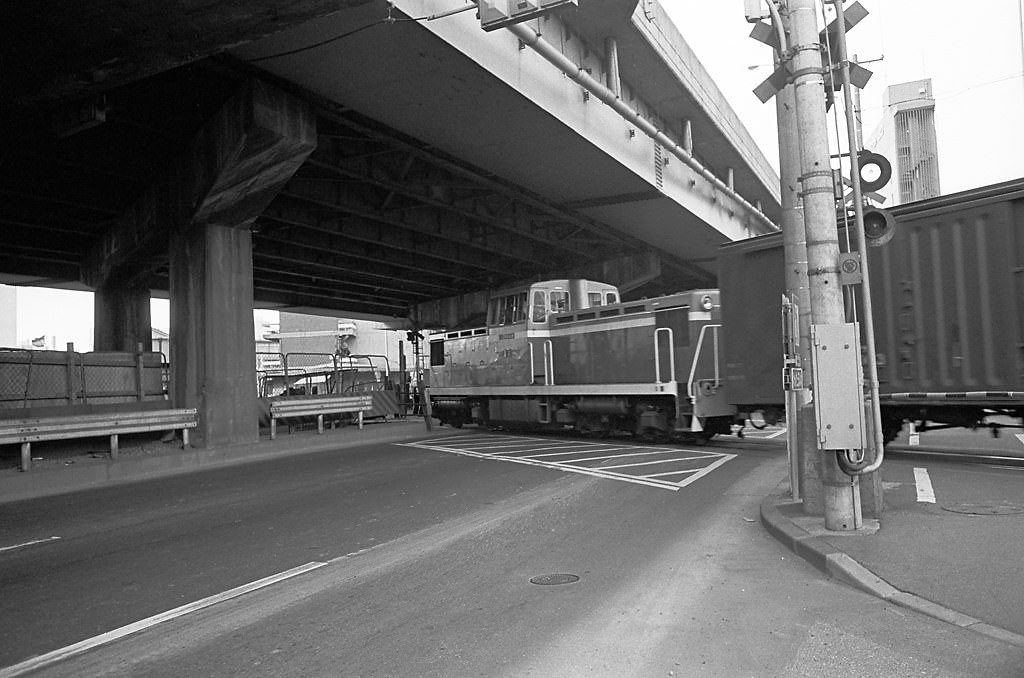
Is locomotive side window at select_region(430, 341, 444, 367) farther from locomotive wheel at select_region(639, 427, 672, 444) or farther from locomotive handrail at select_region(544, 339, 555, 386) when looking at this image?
locomotive wheel at select_region(639, 427, 672, 444)

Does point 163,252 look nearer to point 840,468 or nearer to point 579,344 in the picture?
point 579,344

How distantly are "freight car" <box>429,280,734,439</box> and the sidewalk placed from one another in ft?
20.7

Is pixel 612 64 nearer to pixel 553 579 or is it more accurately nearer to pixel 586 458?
pixel 586 458

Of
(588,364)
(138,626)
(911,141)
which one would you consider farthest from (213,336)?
(911,141)

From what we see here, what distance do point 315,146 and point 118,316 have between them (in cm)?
1366

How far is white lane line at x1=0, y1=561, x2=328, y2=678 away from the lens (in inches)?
183

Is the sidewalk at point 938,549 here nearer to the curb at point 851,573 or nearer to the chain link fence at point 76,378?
the curb at point 851,573

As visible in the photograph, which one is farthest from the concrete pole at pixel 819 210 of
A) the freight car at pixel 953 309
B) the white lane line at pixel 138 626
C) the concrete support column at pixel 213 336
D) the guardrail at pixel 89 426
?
the concrete support column at pixel 213 336

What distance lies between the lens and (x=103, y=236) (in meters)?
23.7

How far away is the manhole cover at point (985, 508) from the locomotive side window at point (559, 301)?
12.3 m

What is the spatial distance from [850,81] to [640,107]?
42.5 feet

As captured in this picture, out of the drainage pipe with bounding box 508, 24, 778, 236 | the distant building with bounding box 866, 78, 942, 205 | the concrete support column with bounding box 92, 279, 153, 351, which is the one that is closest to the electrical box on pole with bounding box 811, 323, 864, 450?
the drainage pipe with bounding box 508, 24, 778, 236

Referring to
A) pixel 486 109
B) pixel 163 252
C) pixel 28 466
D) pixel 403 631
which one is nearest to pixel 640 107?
pixel 486 109

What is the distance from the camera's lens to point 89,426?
46.3 feet
